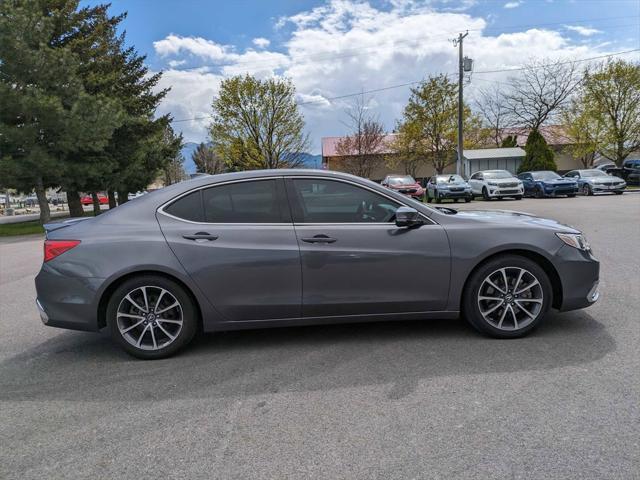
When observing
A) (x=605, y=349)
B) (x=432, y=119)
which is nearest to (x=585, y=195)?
(x=432, y=119)

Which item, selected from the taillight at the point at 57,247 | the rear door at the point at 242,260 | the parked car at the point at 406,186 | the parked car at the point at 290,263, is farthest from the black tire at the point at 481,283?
the parked car at the point at 406,186

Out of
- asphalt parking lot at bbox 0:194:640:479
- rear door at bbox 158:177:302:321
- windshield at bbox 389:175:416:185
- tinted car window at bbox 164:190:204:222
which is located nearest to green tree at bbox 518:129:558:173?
windshield at bbox 389:175:416:185

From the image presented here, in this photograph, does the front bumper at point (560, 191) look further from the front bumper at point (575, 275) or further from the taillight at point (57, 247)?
the taillight at point (57, 247)

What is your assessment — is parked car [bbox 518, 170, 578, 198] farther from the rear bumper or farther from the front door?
the rear bumper

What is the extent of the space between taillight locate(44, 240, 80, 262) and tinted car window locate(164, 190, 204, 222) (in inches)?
32.3

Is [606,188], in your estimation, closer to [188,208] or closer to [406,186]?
[406,186]

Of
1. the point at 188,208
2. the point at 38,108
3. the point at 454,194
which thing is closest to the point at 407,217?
the point at 188,208

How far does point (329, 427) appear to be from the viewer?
9.37 ft

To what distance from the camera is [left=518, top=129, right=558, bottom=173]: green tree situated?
120ft

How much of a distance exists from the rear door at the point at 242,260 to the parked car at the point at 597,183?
27652mm

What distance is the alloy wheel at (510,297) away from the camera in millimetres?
4160

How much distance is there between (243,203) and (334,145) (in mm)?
55815

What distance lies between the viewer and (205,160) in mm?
85188

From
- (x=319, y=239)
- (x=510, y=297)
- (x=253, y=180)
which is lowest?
(x=510, y=297)
